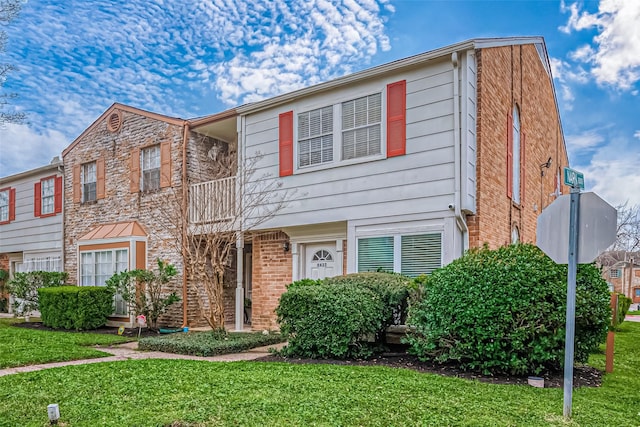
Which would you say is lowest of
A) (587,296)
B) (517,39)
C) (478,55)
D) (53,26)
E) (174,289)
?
(174,289)

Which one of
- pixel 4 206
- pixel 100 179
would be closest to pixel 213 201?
pixel 100 179

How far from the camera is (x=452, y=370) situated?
20.9 ft

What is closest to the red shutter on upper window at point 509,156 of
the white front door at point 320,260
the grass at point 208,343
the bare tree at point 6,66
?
the white front door at point 320,260

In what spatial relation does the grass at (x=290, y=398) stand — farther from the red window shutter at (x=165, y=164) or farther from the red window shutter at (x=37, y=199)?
the red window shutter at (x=37, y=199)

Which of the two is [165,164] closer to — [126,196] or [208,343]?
[126,196]

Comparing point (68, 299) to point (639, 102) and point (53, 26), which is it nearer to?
point (53, 26)

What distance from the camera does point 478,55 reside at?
897 centimetres

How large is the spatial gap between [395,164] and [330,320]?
349cm

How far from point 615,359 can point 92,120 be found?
15903mm

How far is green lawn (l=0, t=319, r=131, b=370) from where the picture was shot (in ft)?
24.9

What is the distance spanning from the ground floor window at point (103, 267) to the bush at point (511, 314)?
32.2 ft

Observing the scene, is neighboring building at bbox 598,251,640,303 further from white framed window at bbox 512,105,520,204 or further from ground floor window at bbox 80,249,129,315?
ground floor window at bbox 80,249,129,315

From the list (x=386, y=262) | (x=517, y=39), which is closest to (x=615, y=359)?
(x=386, y=262)

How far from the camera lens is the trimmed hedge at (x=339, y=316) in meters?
7.13
